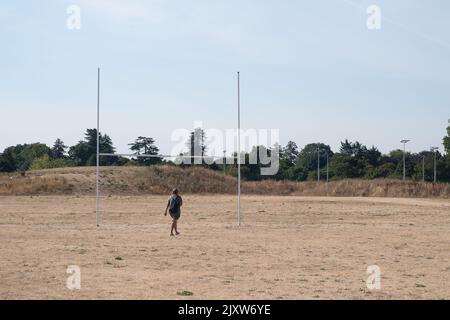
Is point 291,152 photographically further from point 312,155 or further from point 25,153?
point 25,153

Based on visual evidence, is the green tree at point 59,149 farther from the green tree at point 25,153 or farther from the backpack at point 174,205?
the backpack at point 174,205

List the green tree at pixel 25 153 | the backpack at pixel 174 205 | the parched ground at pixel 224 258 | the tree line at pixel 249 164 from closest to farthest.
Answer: the parched ground at pixel 224 258 < the backpack at pixel 174 205 < the tree line at pixel 249 164 < the green tree at pixel 25 153

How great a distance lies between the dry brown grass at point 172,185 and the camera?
53625 millimetres

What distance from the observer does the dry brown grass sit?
53625 mm

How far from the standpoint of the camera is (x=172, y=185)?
59031 mm

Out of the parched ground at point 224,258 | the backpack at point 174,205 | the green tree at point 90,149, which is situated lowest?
the parched ground at point 224,258

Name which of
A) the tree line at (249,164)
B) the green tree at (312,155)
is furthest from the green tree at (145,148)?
the green tree at (312,155)

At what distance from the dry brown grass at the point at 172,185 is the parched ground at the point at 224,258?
2639 centimetres

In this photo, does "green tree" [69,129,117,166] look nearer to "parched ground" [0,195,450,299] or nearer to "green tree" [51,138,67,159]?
"green tree" [51,138,67,159]

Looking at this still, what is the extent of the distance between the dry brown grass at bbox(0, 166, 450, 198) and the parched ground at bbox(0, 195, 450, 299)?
26388 mm

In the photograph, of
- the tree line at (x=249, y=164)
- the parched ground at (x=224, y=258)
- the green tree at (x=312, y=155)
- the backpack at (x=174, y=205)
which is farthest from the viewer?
the green tree at (x=312, y=155)
